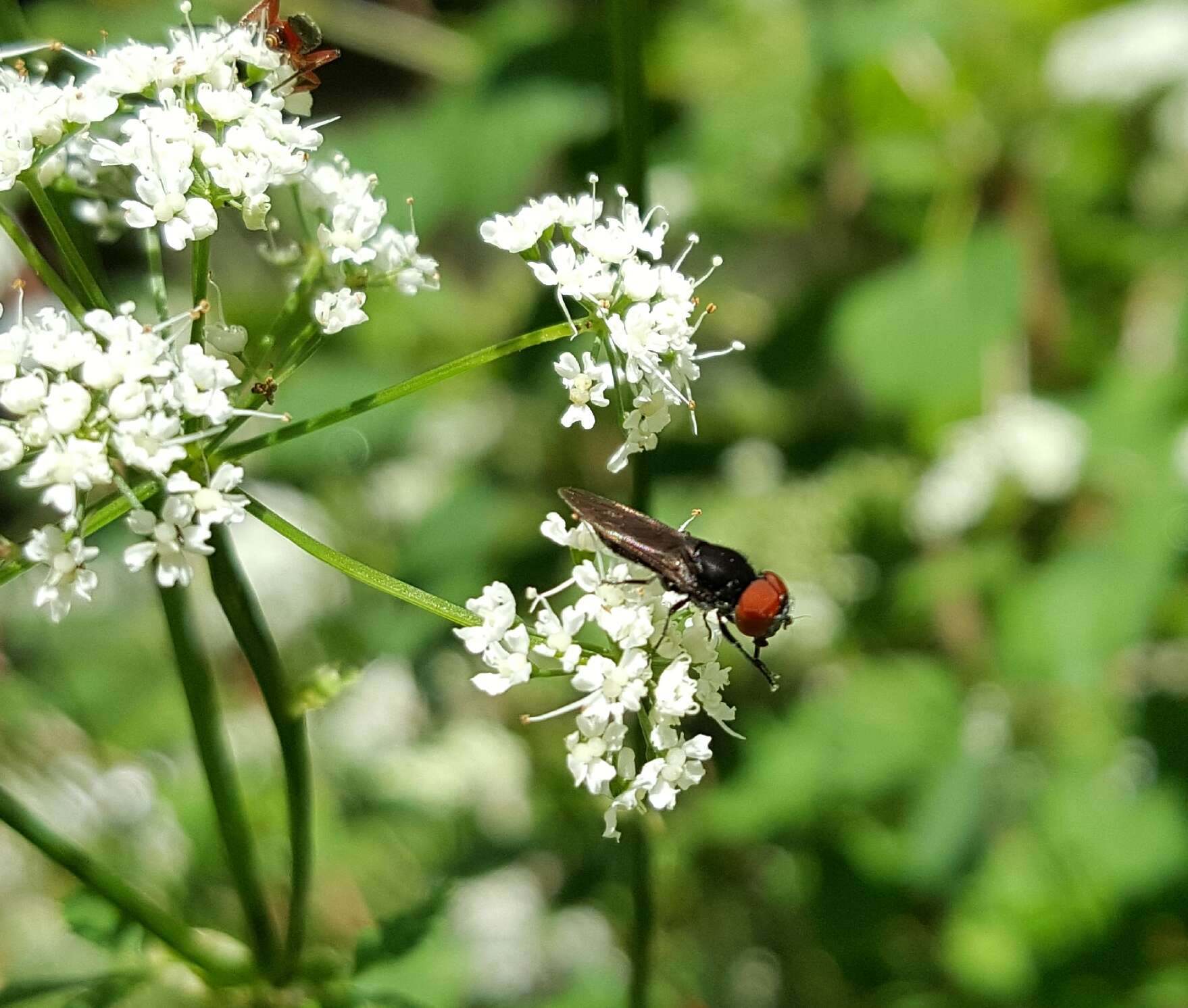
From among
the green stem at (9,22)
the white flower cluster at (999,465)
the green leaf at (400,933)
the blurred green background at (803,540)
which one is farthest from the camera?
the white flower cluster at (999,465)

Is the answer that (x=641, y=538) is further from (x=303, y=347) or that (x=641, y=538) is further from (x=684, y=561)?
(x=303, y=347)

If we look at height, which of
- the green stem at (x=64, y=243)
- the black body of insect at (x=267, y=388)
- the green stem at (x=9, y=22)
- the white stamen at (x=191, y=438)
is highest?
the green stem at (x=9, y=22)

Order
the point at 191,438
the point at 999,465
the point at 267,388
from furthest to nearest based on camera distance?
the point at 999,465 → the point at 267,388 → the point at 191,438

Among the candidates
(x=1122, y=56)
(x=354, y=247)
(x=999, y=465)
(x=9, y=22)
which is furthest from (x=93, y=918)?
(x=1122, y=56)

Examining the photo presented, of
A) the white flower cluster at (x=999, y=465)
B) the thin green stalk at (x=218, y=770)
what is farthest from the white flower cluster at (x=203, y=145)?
the white flower cluster at (x=999, y=465)

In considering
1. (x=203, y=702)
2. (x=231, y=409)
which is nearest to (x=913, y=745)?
(x=203, y=702)

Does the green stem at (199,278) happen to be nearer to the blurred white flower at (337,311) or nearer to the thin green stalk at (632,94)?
the blurred white flower at (337,311)

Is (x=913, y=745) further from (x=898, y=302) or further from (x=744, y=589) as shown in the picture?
(x=744, y=589)

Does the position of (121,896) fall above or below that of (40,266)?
below

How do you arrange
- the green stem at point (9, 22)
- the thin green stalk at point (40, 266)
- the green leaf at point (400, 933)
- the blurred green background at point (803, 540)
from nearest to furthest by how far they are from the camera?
the thin green stalk at point (40, 266)
the green stem at point (9, 22)
the green leaf at point (400, 933)
the blurred green background at point (803, 540)
